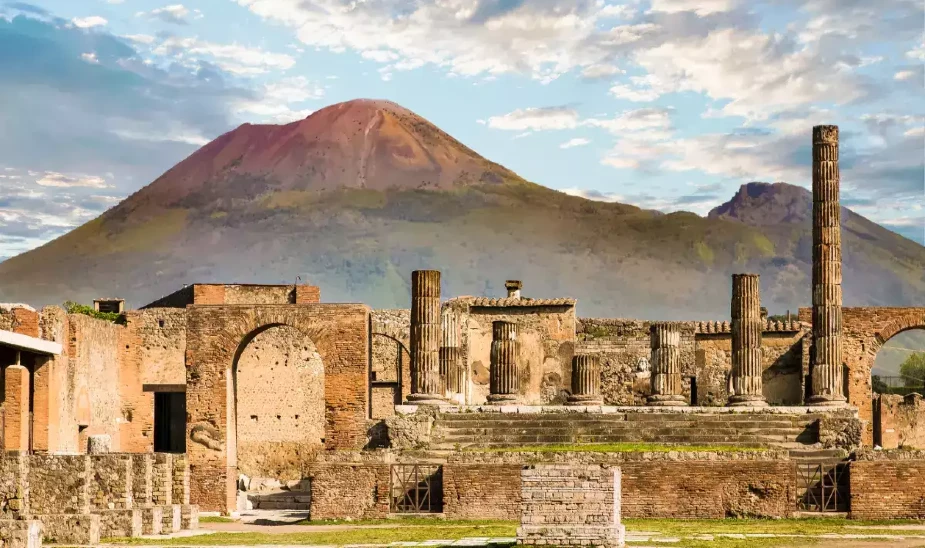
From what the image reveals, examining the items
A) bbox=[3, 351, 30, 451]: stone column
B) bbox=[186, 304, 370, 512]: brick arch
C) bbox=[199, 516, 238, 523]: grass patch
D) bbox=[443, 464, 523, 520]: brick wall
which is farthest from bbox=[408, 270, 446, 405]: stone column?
bbox=[3, 351, 30, 451]: stone column

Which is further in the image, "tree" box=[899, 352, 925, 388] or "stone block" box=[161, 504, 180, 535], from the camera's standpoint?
"tree" box=[899, 352, 925, 388]

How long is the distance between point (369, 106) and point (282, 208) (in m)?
18.4

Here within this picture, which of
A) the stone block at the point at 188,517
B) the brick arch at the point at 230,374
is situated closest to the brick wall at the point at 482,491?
the stone block at the point at 188,517

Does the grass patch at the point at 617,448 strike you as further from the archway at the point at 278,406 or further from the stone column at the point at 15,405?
the archway at the point at 278,406

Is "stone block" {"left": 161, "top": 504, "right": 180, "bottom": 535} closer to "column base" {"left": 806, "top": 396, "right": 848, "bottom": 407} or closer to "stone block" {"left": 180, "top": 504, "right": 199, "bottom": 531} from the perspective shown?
"stone block" {"left": 180, "top": 504, "right": 199, "bottom": 531}

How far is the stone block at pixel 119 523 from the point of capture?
82.3 feet

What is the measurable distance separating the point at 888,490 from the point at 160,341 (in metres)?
19.1

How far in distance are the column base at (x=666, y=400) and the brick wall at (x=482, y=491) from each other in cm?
891

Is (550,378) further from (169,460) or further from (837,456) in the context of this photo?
(169,460)

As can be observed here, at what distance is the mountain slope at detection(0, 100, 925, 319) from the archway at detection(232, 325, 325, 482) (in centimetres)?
8484

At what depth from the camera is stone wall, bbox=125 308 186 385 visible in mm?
40000

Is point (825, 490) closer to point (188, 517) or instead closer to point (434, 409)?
point (434, 409)

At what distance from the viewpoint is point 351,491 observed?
2852 centimetres

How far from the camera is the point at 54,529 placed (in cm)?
2422
